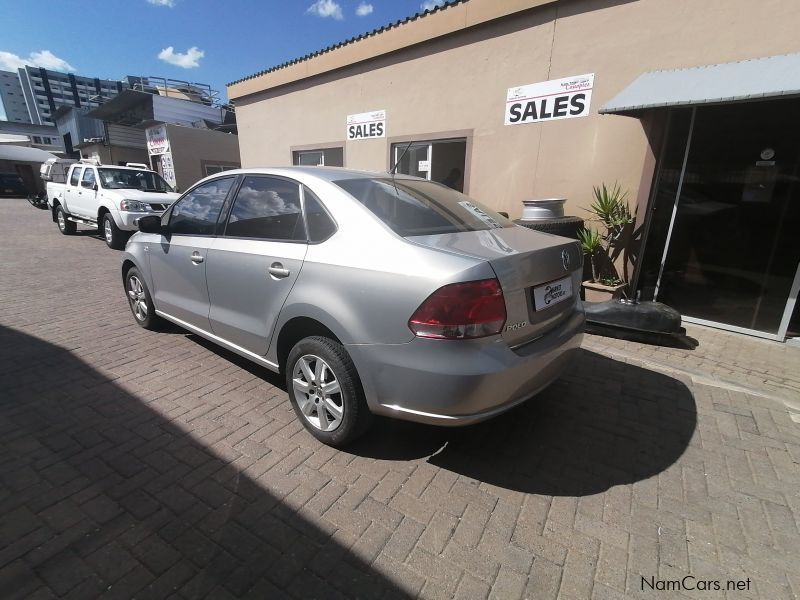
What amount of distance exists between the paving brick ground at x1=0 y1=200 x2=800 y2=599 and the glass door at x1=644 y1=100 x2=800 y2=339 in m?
1.56

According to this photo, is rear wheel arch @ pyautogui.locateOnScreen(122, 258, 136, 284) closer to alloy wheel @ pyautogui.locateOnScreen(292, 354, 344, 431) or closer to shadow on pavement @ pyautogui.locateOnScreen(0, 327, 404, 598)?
shadow on pavement @ pyautogui.locateOnScreen(0, 327, 404, 598)

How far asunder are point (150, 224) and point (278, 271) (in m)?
1.90

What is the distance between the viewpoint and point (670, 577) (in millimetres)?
1819

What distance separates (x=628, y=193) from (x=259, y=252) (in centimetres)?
495

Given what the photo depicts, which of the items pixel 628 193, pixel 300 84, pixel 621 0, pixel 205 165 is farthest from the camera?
pixel 205 165

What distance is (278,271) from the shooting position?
2.66 meters

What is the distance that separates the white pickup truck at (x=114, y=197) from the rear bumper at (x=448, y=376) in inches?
353

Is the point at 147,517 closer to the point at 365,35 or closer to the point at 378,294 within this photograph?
the point at 378,294

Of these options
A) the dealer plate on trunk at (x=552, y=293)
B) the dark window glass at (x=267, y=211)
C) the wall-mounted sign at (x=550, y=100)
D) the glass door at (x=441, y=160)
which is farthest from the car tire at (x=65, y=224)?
the dealer plate on trunk at (x=552, y=293)

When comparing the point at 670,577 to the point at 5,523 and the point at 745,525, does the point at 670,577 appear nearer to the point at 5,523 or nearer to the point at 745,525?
the point at 745,525

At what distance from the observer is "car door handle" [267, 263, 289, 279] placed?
2.63 m

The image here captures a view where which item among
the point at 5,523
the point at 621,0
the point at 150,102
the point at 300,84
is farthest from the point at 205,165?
the point at 5,523

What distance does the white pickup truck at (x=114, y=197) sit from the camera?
9055 mm

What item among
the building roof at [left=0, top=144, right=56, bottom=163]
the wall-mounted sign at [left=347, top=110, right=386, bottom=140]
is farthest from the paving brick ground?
the building roof at [left=0, top=144, right=56, bottom=163]
